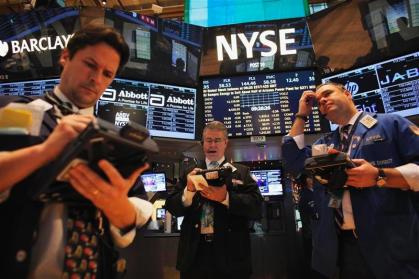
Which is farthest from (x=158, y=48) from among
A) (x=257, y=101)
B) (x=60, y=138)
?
(x=60, y=138)

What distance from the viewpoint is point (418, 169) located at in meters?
1.86

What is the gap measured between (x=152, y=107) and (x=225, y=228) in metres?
1.59

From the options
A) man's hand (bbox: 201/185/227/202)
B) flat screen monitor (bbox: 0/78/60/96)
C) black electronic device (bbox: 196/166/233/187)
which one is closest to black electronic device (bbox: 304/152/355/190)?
black electronic device (bbox: 196/166/233/187)

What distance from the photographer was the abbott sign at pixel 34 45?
12.1 ft

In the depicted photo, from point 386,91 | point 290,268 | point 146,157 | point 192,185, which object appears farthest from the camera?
point 290,268

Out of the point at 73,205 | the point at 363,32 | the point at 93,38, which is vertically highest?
the point at 363,32

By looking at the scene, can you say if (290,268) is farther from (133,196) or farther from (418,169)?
(133,196)

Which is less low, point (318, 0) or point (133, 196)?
point (318, 0)

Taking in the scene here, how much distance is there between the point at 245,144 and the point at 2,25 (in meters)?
2.95

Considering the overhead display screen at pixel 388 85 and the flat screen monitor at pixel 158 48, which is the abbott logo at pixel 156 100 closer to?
the flat screen monitor at pixel 158 48

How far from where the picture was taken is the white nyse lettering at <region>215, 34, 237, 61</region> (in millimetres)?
4008

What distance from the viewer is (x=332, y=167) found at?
1.82 m

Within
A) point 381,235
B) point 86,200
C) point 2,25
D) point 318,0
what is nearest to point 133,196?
point 86,200

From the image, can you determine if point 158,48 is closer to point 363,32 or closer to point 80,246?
point 363,32
